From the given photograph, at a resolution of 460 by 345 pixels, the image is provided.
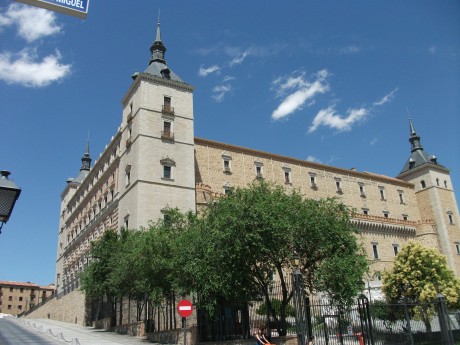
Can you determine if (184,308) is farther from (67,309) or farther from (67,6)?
(67,309)

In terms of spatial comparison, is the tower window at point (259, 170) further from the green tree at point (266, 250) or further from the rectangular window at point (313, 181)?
the green tree at point (266, 250)

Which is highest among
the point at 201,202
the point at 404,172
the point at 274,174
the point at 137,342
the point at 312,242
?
the point at 404,172

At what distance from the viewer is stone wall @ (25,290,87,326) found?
43750mm

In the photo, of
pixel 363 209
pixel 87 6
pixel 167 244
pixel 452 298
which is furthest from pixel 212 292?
pixel 363 209

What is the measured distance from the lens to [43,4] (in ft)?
14.4

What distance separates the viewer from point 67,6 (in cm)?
452

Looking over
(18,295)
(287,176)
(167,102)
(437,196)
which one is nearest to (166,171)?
(167,102)

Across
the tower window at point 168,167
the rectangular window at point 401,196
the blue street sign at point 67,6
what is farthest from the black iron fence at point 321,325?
the rectangular window at point 401,196

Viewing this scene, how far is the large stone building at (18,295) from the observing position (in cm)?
11638

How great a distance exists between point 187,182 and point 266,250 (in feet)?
68.3

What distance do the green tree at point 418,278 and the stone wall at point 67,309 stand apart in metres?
26.2

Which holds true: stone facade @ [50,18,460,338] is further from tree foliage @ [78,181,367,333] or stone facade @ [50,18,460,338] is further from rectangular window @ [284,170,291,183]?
tree foliage @ [78,181,367,333]

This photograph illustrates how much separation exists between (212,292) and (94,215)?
1290 inches

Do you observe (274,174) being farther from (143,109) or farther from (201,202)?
(143,109)
